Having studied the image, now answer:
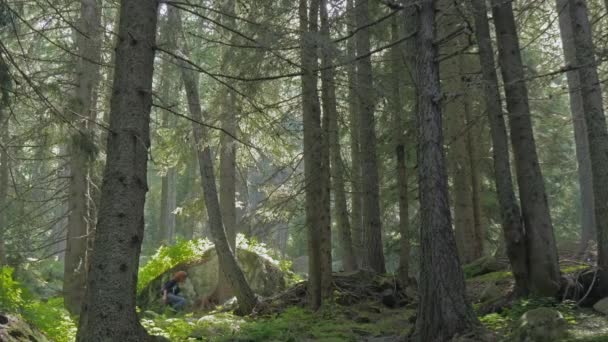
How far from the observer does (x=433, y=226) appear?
635 centimetres

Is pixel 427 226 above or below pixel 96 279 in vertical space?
above

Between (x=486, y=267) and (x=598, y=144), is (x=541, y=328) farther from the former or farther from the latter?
(x=486, y=267)

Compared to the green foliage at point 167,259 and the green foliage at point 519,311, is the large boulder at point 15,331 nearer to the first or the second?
the green foliage at point 519,311

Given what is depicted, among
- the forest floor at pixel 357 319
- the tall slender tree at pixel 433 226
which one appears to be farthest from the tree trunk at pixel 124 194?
the tall slender tree at pixel 433 226

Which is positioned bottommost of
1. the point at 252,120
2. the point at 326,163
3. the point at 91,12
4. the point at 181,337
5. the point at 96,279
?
the point at 181,337

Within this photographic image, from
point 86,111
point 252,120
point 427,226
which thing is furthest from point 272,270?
point 427,226

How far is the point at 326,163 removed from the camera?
33.1 ft

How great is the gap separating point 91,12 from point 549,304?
9.24m

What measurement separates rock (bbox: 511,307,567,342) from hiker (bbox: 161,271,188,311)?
29.0 ft

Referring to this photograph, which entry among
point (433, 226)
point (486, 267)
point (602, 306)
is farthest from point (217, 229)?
point (602, 306)

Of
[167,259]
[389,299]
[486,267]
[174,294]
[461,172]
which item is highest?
[461,172]

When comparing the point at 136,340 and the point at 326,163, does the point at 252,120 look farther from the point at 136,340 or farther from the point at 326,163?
the point at 136,340

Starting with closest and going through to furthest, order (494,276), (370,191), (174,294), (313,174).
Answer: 1. (313,174)
2. (494,276)
3. (370,191)
4. (174,294)

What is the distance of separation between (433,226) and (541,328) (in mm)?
1527
